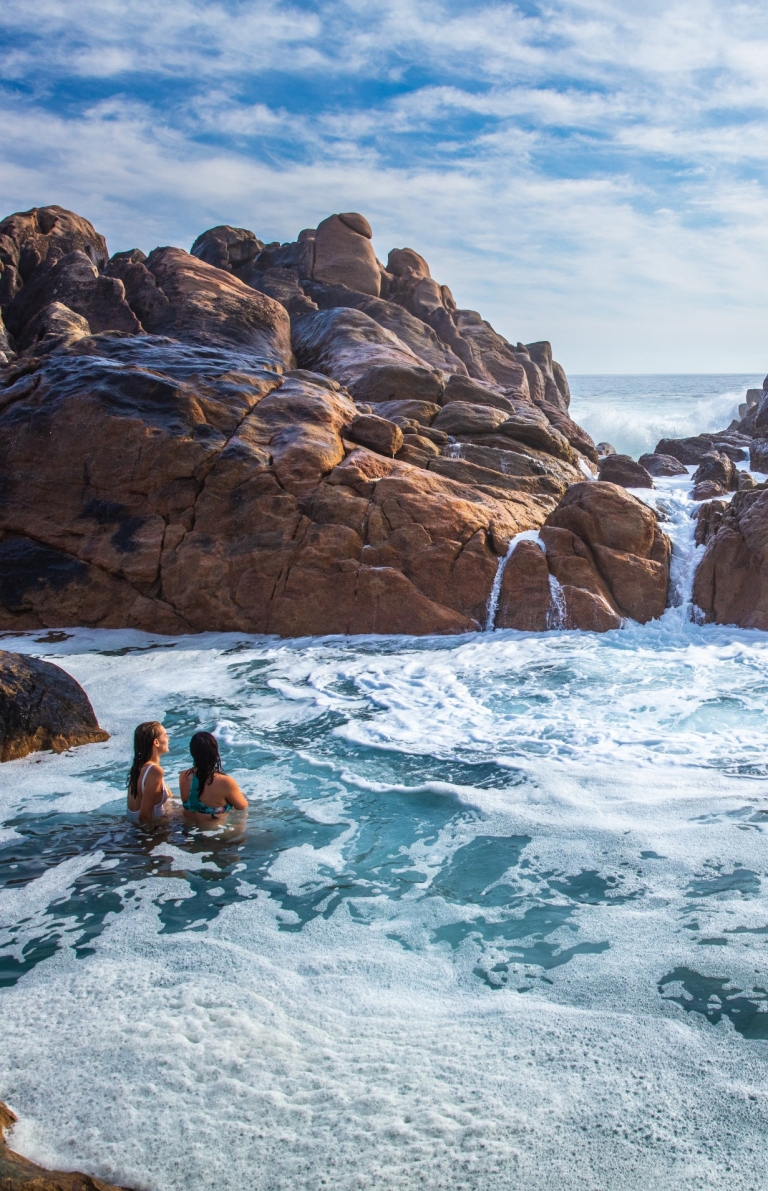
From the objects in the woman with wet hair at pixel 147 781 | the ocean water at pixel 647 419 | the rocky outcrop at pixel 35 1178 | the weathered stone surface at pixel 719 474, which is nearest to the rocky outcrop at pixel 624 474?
the weathered stone surface at pixel 719 474

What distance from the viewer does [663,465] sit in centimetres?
2256

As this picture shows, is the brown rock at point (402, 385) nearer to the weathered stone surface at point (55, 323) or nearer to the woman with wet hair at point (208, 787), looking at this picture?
the weathered stone surface at point (55, 323)

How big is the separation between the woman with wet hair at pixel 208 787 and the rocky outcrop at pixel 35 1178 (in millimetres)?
2698

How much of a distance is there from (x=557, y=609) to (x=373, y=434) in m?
3.97

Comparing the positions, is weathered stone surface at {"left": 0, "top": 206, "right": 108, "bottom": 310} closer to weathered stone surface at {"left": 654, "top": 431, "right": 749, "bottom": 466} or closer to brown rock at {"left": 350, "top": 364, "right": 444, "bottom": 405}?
brown rock at {"left": 350, "top": 364, "right": 444, "bottom": 405}

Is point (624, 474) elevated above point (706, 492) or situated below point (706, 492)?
above

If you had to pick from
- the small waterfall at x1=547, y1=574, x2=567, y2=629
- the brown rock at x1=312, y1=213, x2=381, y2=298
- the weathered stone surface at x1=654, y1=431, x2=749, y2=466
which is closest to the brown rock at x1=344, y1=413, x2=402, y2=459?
the small waterfall at x1=547, y1=574, x2=567, y2=629

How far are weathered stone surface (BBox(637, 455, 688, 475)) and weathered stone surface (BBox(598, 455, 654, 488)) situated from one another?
136 inches

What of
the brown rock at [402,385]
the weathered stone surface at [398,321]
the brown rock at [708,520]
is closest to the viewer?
the brown rock at [708,520]

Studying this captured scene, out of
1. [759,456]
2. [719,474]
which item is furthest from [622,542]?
[759,456]

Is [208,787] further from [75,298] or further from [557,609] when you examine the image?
[75,298]

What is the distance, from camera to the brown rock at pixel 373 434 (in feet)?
40.3

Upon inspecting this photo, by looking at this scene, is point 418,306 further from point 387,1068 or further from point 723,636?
point 387,1068

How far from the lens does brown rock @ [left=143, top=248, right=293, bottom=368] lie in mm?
18516
